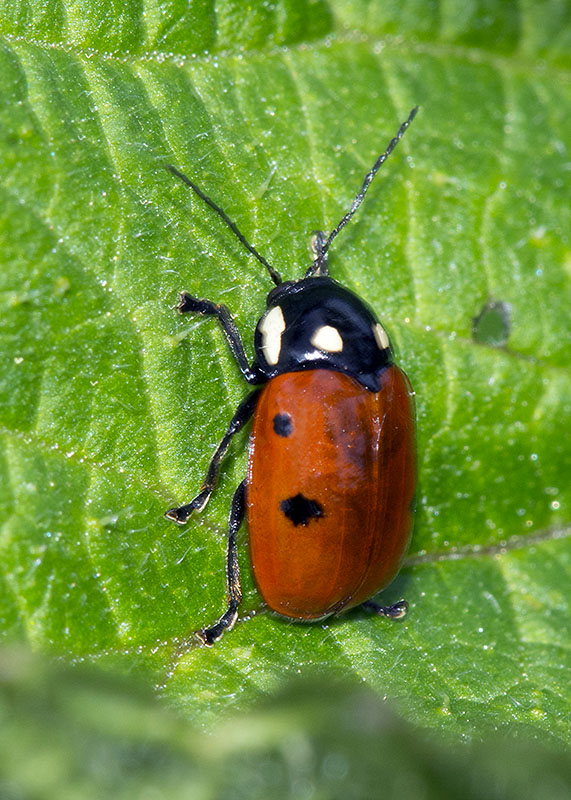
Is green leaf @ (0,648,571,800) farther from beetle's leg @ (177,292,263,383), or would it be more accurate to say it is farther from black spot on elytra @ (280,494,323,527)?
beetle's leg @ (177,292,263,383)

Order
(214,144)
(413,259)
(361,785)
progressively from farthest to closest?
(413,259) → (214,144) → (361,785)

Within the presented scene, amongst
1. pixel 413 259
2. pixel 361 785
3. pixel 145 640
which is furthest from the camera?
pixel 413 259

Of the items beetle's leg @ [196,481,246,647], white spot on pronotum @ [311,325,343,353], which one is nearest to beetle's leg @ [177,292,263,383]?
white spot on pronotum @ [311,325,343,353]

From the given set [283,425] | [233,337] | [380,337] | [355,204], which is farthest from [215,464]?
[355,204]

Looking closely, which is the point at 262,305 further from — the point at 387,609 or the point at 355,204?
the point at 387,609

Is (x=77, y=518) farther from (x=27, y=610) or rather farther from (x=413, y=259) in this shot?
(x=413, y=259)

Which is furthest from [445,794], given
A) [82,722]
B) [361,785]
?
[82,722]

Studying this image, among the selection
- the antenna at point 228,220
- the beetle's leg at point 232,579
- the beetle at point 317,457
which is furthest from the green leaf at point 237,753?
the antenna at point 228,220

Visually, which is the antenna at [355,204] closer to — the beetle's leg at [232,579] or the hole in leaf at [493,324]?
the hole in leaf at [493,324]
